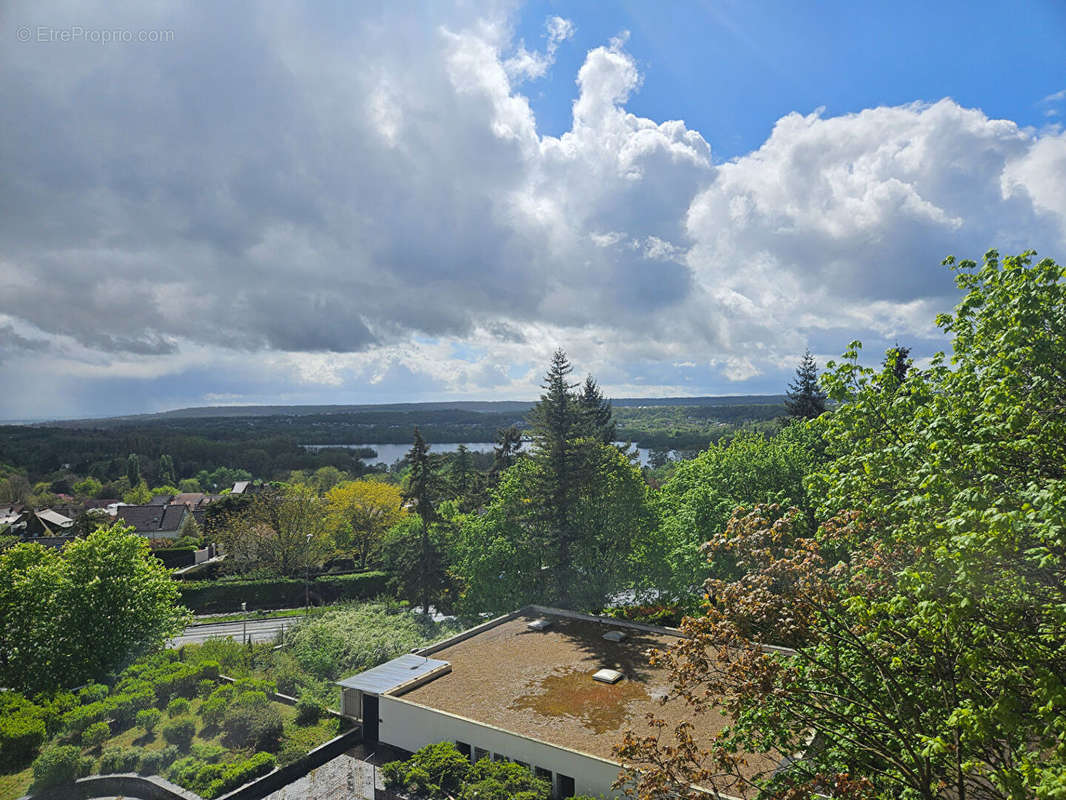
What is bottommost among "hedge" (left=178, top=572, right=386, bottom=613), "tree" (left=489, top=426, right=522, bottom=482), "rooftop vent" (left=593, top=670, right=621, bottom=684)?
"hedge" (left=178, top=572, right=386, bottom=613)

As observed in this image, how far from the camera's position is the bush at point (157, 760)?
59.4ft

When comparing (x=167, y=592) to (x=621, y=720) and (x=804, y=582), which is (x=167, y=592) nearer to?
(x=621, y=720)

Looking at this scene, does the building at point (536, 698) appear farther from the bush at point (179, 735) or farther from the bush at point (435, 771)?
the bush at point (179, 735)

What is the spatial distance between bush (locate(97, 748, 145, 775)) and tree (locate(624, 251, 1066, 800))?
58.9 ft

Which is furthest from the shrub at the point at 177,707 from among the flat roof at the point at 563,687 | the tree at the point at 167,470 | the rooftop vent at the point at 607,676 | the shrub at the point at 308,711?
the tree at the point at 167,470

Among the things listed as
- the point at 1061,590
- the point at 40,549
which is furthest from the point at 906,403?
the point at 40,549

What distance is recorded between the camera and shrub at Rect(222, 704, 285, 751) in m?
19.4

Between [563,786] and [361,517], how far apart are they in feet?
139

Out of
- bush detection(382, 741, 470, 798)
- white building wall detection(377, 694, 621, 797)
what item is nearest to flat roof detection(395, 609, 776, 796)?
white building wall detection(377, 694, 621, 797)

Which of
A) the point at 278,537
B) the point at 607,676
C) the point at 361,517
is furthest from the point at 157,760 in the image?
the point at 361,517

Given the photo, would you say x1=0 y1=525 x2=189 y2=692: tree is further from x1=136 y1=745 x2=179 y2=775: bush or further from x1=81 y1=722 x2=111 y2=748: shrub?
x1=136 y1=745 x2=179 y2=775: bush

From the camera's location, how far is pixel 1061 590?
6.73m

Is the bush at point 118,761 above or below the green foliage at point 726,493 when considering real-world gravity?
below

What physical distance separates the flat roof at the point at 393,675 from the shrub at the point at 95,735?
7910 millimetres
